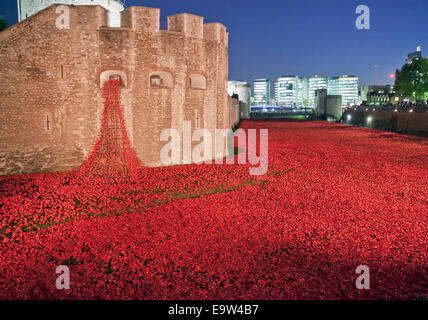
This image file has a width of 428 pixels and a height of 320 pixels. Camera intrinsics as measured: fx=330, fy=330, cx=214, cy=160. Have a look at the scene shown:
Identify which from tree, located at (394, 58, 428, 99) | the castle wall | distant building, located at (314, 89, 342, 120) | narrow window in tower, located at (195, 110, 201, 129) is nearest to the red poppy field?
the castle wall

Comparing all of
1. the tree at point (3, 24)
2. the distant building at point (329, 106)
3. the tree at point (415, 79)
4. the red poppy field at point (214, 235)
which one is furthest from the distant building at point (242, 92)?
the red poppy field at point (214, 235)

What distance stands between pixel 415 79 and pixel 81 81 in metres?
78.1

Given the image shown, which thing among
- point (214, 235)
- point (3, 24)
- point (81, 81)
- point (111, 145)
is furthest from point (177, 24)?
point (3, 24)

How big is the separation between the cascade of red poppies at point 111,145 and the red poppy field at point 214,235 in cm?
81

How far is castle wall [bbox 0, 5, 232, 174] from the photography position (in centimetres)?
1379

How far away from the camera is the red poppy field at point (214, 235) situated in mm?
5820

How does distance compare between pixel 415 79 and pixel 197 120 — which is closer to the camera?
pixel 197 120

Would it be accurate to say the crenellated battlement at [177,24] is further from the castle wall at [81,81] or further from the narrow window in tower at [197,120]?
the narrow window in tower at [197,120]

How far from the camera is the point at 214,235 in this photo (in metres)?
8.00

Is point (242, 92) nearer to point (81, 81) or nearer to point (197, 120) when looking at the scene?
point (197, 120)

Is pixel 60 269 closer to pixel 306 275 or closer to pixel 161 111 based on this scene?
pixel 306 275

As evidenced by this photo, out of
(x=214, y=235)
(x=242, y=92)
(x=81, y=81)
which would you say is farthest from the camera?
(x=242, y=92)

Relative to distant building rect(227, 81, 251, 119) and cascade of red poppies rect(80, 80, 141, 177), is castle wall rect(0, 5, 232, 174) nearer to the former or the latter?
cascade of red poppies rect(80, 80, 141, 177)

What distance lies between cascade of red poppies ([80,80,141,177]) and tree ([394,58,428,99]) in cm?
7544
